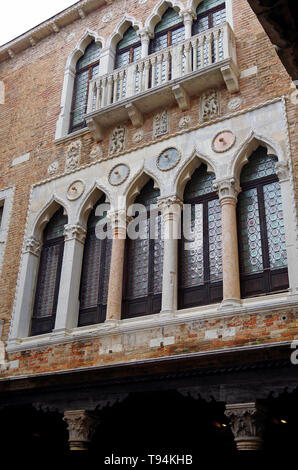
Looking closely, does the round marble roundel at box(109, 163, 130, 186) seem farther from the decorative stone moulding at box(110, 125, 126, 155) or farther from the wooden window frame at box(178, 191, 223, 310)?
the wooden window frame at box(178, 191, 223, 310)

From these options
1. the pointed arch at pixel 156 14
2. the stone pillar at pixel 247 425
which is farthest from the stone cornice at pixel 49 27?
the stone pillar at pixel 247 425

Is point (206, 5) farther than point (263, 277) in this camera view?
Yes

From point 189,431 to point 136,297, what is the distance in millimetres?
2436

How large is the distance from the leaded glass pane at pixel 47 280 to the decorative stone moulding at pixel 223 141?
11.9ft

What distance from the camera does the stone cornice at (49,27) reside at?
12977 millimetres

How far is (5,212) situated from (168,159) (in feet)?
13.1

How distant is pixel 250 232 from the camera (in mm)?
8586

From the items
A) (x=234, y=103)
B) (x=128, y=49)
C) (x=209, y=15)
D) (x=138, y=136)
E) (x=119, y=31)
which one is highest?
(x=119, y=31)

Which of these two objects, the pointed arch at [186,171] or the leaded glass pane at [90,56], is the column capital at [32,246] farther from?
the leaded glass pane at [90,56]

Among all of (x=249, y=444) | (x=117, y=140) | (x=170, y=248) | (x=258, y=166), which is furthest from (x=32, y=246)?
(x=249, y=444)

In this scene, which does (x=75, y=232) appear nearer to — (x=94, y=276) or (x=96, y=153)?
(x=94, y=276)

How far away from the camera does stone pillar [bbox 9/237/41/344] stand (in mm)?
10109
